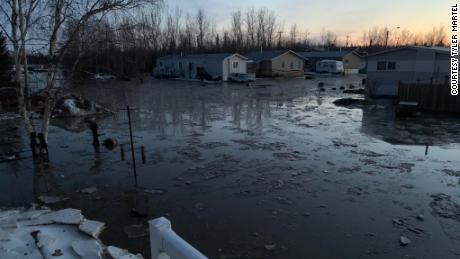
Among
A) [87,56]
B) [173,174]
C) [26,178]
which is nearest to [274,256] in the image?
[173,174]

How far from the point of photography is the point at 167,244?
2.67 meters

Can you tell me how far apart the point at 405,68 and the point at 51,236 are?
102 ft

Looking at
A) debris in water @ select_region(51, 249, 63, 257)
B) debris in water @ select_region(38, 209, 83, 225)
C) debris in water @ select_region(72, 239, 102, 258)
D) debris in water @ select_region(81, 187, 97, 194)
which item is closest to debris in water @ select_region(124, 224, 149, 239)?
debris in water @ select_region(72, 239, 102, 258)

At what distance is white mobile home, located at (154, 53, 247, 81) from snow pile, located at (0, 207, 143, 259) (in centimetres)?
4839

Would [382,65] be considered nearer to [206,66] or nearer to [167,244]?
[206,66]

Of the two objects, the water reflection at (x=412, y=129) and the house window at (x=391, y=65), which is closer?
the water reflection at (x=412, y=129)

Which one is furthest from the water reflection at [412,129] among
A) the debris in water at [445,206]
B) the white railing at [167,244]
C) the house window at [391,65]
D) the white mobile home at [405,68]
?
the white railing at [167,244]

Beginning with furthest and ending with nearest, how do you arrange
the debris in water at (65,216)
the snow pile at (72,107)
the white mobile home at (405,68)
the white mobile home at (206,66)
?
the white mobile home at (206,66) → the white mobile home at (405,68) → the snow pile at (72,107) → the debris in water at (65,216)

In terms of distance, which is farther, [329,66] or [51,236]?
[329,66]

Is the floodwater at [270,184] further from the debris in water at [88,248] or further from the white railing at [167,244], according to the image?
the white railing at [167,244]

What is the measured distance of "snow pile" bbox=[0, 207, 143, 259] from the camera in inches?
253

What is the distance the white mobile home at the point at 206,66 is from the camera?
5594 cm

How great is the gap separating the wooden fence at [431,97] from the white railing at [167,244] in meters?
25.0

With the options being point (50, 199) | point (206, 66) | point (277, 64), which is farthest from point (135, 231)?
point (277, 64)
